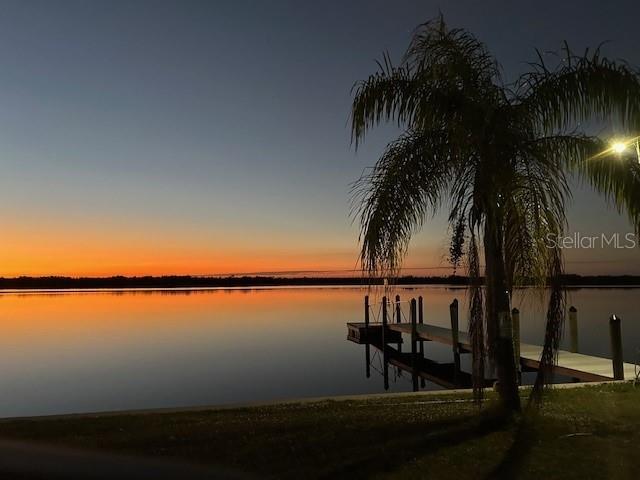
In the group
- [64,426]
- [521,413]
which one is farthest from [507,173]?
[64,426]

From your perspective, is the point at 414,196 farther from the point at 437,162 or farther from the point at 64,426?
the point at 64,426

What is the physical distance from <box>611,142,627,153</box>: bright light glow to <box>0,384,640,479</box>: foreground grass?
3386mm

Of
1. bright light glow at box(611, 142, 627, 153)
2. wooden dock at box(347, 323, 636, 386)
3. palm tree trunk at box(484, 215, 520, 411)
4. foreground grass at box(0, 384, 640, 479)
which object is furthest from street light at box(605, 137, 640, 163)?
wooden dock at box(347, 323, 636, 386)

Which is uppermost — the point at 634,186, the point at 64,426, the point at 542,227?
the point at 634,186

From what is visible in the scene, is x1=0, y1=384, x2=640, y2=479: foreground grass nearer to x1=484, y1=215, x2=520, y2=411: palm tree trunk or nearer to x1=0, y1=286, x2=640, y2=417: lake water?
x1=484, y1=215, x2=520, y2=411: palm tree trunk

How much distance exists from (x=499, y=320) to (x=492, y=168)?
199 cm

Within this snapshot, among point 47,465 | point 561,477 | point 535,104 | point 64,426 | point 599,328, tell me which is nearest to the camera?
Result: point 561,477

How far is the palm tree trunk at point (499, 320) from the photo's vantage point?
8047 mm

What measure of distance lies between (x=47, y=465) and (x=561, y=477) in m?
4.83

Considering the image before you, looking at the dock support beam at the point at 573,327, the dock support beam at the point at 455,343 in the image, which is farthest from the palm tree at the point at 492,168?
the dock support beam at the point at 455,343

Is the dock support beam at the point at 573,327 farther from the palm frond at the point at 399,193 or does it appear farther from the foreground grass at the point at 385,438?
the palm frond at the point at 399,193

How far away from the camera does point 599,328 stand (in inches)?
1544

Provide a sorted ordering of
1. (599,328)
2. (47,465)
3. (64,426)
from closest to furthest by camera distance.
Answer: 1. (47,465)
2. (64,426)
3. (599,328)

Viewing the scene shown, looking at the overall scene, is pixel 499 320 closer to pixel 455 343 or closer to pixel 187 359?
pixel 455 343
